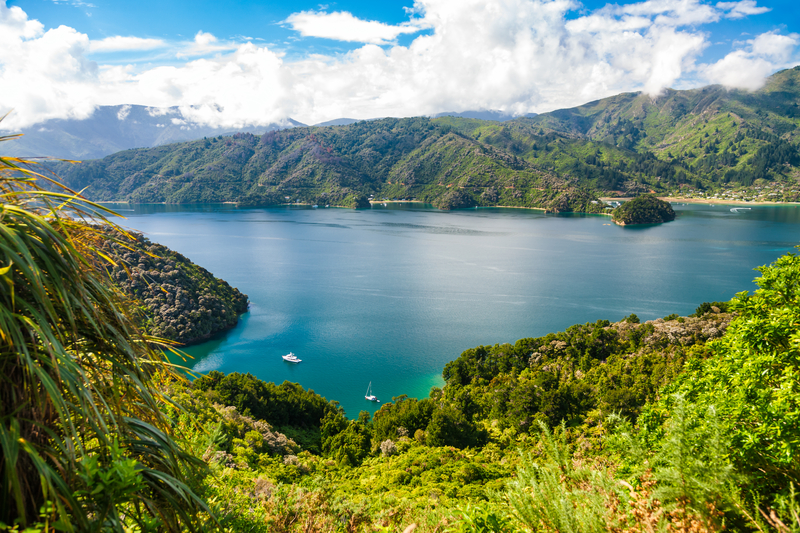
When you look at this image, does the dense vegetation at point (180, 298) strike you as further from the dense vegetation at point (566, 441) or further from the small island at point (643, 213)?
the small island at point (643, 213)

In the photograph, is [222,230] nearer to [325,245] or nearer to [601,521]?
[325,245]

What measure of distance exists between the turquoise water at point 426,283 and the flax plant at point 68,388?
80.5 ft

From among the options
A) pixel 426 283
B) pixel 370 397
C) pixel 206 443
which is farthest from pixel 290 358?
pixel 206 443

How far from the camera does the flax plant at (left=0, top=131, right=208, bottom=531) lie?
1.97 metres

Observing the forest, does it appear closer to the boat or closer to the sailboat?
the sailboat

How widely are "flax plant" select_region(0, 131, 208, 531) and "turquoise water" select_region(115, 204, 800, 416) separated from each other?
2453cm

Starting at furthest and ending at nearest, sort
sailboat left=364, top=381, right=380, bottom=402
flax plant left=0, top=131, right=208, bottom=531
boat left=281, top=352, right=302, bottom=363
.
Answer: boat left=281, top=352, right=302, bottom=363 < sailboat left=364, top=381, right=380, bottom=402 < flax plant left=0, top=131, right=208, bottom=531

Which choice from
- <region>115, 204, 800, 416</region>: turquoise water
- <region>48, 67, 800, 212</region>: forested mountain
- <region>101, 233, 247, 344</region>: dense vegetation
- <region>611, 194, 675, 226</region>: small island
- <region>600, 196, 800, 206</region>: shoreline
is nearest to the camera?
<region>115, 204, 800, 416</region>: turquoise water

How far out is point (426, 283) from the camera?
5197 centimetres

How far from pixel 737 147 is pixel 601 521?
249 m

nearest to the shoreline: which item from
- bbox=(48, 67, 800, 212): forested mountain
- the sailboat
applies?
bbox=(48, 67, 800, 212): forested mountain

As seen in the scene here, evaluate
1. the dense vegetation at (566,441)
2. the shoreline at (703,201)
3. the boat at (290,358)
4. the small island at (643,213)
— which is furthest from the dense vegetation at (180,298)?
the shoreline at (703,201)

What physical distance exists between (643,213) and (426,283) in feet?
271

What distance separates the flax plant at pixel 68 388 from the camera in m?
1.97
